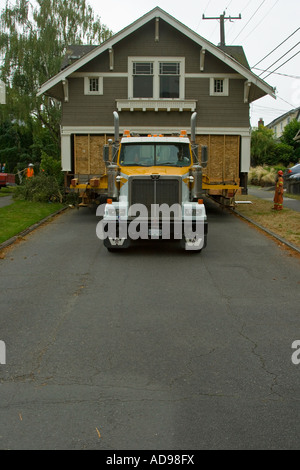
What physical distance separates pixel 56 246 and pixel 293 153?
42.2 metres

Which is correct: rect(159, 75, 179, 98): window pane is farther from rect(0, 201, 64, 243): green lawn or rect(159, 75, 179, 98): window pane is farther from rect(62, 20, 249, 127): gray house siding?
rect(0, 201, 64, 243): green lawn

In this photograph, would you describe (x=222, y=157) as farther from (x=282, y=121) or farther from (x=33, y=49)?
(x=282, y=121)

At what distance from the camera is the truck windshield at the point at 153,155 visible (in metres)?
12.5

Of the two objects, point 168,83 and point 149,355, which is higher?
point 168,83

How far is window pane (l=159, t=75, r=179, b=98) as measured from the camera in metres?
22.8

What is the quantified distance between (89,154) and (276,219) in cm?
833

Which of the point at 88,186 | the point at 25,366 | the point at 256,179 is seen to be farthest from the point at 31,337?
the point at 256,179

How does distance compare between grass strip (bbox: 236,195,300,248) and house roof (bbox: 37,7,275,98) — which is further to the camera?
house roof (bbox: 37,7,275,98)

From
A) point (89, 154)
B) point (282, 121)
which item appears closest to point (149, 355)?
point (89, 154)

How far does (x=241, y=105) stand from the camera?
73.8 ft

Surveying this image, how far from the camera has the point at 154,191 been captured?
37.9 ft

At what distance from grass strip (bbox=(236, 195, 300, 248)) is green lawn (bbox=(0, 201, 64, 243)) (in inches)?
295

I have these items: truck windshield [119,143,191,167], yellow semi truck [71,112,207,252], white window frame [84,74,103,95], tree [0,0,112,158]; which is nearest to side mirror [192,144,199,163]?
yellow semi truck [71,112,207,252]
